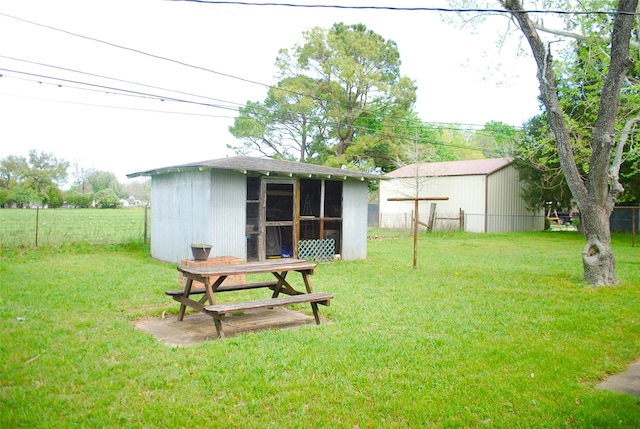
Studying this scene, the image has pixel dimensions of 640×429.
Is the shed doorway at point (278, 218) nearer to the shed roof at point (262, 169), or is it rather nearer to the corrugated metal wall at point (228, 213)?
the shed roof at point (262, 169)

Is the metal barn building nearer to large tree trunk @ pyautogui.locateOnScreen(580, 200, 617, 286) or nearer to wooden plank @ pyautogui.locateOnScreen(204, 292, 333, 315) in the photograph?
wooden plank @ pyautogui.locateOnScreen(204, 292, 333, 315)

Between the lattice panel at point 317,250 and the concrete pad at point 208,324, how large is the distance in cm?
540

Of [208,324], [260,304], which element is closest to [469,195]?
[208,324]

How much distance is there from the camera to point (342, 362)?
14.3 ft

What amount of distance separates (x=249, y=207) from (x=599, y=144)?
26.7 ft

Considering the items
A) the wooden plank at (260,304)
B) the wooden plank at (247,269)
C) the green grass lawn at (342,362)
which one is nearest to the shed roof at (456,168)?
the green grass lawn at (342,362)

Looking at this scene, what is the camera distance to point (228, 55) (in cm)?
1500

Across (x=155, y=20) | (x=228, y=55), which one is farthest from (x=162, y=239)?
(x=228, y=55)

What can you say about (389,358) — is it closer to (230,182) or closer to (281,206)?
(230,182)

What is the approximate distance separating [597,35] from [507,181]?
14.8 m

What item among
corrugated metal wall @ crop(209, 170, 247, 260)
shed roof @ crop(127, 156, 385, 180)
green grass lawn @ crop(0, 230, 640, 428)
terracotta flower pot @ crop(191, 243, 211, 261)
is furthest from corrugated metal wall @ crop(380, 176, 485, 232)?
terracotta flower pot @ crop(191, 243, 211, 261)

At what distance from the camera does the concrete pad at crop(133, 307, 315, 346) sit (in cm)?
534

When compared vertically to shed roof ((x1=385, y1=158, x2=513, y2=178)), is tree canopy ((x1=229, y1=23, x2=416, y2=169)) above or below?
above

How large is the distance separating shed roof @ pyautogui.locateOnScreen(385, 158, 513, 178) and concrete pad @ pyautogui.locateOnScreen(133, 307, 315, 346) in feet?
Answer: 62.2
